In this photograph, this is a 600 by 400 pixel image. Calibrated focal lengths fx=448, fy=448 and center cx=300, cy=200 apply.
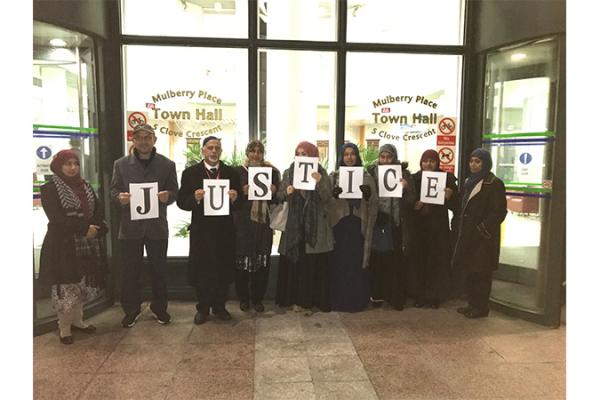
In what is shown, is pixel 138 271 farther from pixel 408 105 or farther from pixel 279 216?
pixel 408 105

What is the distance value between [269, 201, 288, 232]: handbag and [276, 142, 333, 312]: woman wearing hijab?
5 centimetres

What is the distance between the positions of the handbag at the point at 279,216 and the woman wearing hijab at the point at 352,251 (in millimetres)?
537

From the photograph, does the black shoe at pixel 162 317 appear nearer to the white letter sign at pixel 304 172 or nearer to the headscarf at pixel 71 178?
the headscarf at pixel 71 178

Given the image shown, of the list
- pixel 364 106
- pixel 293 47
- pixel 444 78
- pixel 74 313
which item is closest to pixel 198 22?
pixel 293 47

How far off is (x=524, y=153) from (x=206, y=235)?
139 inches

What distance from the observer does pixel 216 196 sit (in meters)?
4.25

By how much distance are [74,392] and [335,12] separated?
4.80 m

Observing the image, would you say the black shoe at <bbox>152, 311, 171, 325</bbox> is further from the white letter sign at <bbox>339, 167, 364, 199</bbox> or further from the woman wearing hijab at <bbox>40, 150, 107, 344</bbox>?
the white letter sign at <bbox>339, 167, 364, 199</bbox>

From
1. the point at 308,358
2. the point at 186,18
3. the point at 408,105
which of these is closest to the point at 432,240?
the point at 408,105

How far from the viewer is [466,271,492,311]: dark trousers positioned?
4.76 m

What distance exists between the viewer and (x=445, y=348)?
394 cm

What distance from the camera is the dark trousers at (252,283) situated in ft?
15.6

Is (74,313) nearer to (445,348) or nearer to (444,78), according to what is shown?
(445,348)

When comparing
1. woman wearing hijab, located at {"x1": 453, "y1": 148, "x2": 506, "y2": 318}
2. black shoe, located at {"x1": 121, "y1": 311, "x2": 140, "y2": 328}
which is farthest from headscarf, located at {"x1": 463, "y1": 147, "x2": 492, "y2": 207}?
black shoe, located at {"x1": 121, "y1": 311, "x2": 140, "y2": 328}
